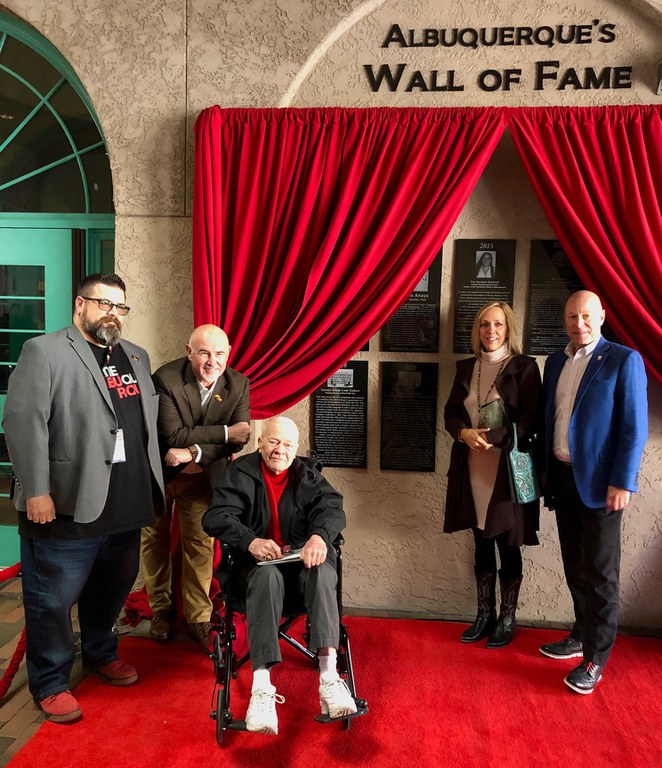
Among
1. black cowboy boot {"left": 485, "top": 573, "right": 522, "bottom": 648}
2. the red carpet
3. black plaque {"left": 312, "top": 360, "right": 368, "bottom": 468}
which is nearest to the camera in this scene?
the red carpet

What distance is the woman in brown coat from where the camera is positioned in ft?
9.98

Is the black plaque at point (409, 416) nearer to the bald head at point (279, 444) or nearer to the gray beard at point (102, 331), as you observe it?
the bald head at point (279, 444)

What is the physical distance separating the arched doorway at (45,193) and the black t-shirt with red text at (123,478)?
153cm

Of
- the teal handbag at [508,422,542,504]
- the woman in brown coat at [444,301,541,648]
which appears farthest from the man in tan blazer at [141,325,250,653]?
the teal handbag at [508,422,542,504]

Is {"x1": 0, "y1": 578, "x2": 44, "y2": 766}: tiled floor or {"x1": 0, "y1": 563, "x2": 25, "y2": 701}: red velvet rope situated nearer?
{"x1": 0, "y1": 578, "x2": 44, "y2": 766}: tiled floor

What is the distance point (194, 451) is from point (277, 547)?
64 centimetres

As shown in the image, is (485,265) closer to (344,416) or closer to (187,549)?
(344,416)

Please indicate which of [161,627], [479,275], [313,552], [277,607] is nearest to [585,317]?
[479,275]

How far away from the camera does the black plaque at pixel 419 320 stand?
11.5ft

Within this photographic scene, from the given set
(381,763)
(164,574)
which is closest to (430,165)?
(164,574)

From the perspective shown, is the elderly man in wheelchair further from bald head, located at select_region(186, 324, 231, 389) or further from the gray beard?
the gray beard

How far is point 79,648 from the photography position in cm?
315

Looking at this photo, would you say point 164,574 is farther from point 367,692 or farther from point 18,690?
point 367,692

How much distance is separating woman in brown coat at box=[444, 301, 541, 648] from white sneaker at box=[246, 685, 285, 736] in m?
1.31
